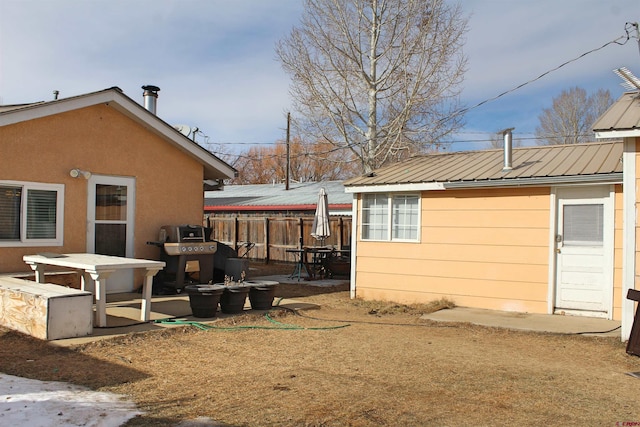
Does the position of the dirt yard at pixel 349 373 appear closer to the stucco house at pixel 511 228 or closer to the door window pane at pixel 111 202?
the stucco house at pixel 511 228

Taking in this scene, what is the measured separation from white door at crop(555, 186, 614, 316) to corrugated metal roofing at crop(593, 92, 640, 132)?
1.35 metres

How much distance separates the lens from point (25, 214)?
912 centimetres

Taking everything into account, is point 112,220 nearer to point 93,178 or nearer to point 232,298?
point 93,178

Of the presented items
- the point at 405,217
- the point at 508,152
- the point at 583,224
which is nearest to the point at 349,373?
the point at 583,224

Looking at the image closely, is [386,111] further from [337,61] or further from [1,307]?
[1,307]

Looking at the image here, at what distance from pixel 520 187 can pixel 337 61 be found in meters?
10.4

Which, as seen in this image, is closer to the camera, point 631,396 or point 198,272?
point 631,396

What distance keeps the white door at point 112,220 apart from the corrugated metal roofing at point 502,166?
4.33 metres

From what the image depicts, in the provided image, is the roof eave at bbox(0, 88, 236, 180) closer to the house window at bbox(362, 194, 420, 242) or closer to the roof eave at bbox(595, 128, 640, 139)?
the house window at bbox(362, 194, 420, 242)

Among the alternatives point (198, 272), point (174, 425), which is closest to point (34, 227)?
point (198, 272)

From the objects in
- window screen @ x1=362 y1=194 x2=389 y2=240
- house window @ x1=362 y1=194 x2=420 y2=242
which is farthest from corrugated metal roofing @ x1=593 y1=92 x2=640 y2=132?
window screen @ x1=362 y1=194 x2=389 y2=240

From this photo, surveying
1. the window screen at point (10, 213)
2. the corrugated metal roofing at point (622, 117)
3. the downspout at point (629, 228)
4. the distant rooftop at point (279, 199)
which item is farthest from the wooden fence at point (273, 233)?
the downspout at point (629, 228)

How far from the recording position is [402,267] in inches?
434

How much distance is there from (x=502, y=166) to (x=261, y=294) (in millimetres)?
5020
